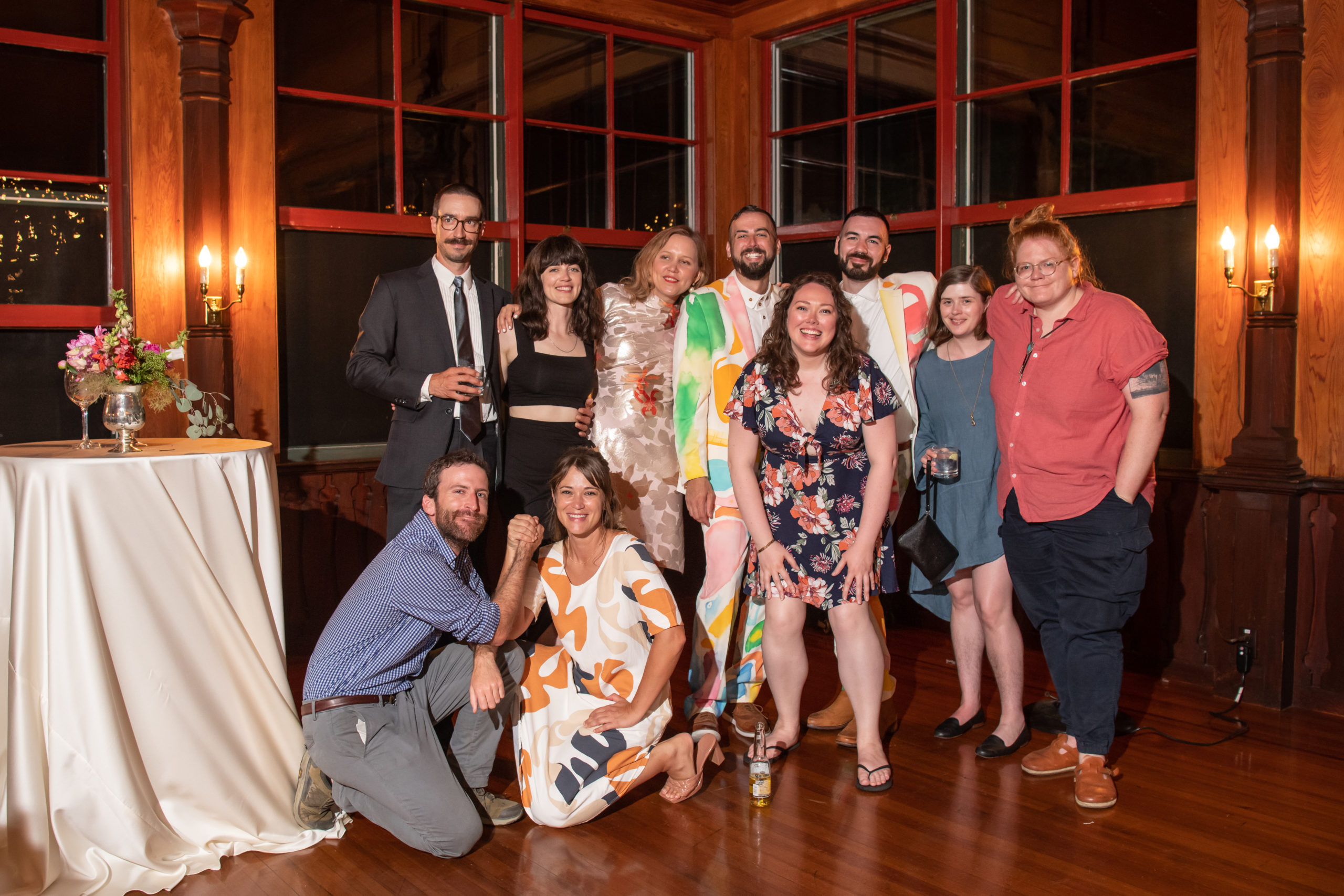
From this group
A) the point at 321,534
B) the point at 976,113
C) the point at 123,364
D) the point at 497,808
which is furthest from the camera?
the point at 976,113

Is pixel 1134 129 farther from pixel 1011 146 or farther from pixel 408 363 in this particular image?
pixel 408 363

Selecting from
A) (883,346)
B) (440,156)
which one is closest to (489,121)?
(440,156)

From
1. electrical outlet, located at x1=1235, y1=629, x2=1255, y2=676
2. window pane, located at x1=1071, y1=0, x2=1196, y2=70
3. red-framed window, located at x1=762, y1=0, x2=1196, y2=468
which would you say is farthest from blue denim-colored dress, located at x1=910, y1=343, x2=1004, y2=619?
window pane, located at x1=1071, y1=0, x2=1196, y2=70

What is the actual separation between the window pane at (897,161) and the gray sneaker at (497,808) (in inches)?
135

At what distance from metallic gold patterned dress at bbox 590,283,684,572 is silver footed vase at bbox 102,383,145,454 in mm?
1328

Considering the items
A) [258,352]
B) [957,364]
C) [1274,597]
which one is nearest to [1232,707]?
[1274,597]

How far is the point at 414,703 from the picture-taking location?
276 cm

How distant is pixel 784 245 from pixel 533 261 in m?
2.54

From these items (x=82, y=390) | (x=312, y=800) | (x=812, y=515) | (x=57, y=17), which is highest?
(x=57, y=17)

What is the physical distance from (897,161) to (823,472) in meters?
2.62

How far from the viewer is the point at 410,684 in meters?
2.79

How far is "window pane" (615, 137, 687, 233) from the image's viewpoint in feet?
18.1

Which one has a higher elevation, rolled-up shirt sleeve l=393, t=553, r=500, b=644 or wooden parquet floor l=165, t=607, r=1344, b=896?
rolled-up shirt sleeve l=393, t=553, r=500, b=644

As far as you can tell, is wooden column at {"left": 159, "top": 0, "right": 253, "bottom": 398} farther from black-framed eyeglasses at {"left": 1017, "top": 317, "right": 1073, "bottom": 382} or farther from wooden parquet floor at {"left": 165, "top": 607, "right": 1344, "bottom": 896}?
black-framed eyeglasses at {"left": 1017, "top": 317, "right": 1073, "bottom": 382}
